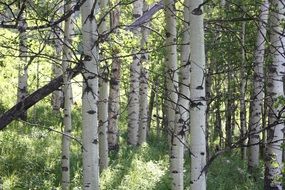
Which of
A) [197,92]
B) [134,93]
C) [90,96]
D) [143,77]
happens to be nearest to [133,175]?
[143,77]

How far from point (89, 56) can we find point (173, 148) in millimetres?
2382

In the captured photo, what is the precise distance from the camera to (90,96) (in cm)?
470

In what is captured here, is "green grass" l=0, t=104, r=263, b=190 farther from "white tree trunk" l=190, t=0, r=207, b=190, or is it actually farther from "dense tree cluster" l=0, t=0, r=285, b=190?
"white tree trunk" l=190, t=0, r=207, b=190

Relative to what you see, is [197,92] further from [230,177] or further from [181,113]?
[230,177]

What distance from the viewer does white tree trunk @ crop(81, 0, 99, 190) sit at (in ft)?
15.2

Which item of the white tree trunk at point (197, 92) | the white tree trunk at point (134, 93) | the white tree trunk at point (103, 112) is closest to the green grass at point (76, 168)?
the white tree trunk at point (103, 112)

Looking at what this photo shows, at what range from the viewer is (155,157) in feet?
40.9

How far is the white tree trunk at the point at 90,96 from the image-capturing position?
4.64 metres

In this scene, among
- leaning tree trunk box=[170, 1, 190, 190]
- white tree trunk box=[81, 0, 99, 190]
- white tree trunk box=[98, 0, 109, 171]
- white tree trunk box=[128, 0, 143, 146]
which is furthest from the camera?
white tree trunk box=[128, 0, 143, 146]

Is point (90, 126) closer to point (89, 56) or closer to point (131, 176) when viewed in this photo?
point (89, 56)

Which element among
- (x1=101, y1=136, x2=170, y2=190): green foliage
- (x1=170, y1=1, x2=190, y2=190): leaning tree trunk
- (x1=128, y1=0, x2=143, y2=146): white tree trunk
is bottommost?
(x1=101, y1=136, x2=170, y2=190): green foliage

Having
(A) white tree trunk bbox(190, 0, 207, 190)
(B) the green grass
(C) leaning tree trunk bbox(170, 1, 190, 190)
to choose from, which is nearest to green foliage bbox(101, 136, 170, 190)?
(B) the green grass

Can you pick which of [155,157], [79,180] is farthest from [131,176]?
[155,157]

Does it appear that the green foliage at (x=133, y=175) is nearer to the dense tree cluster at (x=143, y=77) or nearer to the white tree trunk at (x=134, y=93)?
the dense tree cluster at (x=143, y=77)
